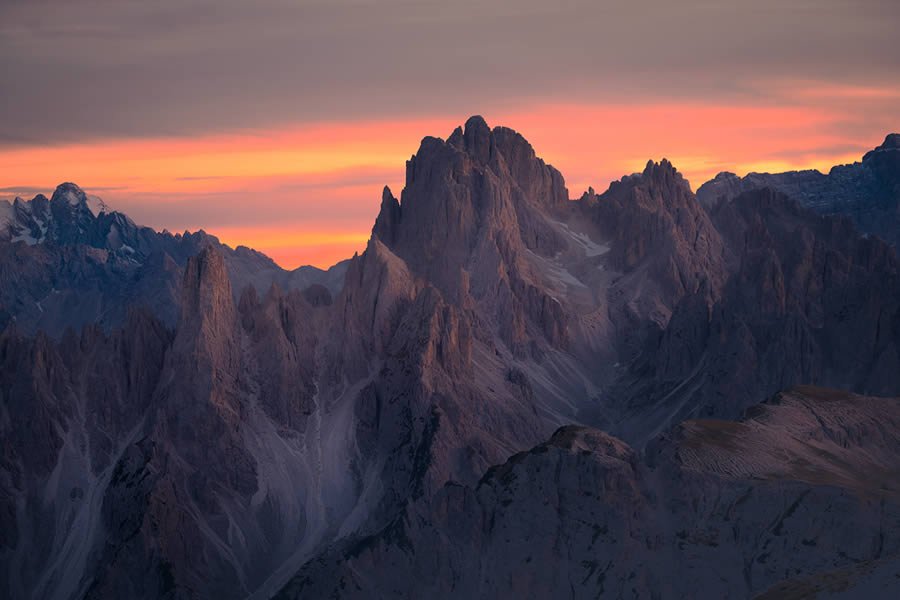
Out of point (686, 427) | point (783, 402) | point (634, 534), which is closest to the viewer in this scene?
point (634, 534)

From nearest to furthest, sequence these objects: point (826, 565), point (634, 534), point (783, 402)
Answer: point (826, 565) → point (634, 534) → point (783, 402)

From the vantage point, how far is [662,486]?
159m

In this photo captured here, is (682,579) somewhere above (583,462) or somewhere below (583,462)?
→ below

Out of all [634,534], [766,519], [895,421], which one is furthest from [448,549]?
[895,421]

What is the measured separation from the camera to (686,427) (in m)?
167

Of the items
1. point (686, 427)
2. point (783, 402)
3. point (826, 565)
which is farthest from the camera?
point (783, 402)

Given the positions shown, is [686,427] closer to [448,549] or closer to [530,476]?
[530,476]

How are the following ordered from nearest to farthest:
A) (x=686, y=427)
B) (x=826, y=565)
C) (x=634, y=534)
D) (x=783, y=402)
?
(x=826, y=565) → (x=634, y=534) → (x=686, y=427) → (x=783, y=402)

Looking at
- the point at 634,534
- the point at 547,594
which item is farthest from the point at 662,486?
the point at 547,594

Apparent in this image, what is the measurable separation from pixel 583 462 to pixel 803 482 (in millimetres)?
24062

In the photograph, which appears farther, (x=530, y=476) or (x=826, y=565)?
(x=530, y=476)

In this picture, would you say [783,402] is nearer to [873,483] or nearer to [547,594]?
[873,483]

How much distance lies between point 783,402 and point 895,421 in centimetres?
1430

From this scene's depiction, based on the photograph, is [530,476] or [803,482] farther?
[530,476]
